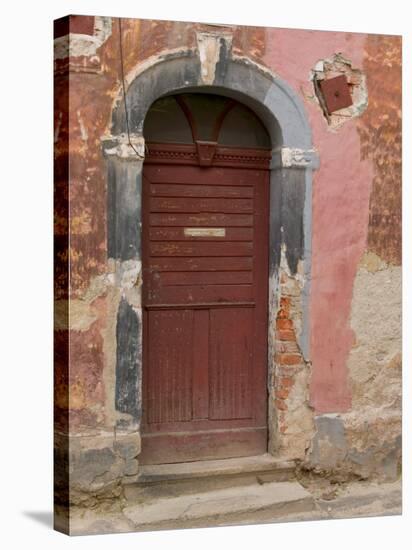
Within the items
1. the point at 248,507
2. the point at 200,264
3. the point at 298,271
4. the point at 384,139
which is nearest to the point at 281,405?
the point at 248,507

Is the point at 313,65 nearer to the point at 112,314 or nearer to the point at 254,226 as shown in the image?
the point at 254,226

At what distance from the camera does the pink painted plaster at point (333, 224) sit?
7.71 m

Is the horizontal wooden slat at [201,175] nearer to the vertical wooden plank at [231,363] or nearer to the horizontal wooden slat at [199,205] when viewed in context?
the horizontal wooden slat at [199,205]

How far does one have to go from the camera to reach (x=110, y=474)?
721cm

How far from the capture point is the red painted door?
25.0 feet

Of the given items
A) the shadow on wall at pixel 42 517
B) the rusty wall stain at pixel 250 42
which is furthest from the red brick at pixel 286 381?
the rusty wall stain at pixel 250 42

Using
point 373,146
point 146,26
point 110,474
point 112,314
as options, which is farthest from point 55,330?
point 373,146

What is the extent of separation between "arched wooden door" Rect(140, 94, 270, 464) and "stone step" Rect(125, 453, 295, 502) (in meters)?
0.12

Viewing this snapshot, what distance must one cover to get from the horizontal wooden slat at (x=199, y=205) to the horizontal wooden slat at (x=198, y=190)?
3 cm

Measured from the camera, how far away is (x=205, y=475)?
7531 millimetres

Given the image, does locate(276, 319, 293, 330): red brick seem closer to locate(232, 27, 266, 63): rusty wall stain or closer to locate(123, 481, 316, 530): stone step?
locate(123, 481, 316, 530): stone step

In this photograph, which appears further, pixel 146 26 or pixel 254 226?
pixel 254 226

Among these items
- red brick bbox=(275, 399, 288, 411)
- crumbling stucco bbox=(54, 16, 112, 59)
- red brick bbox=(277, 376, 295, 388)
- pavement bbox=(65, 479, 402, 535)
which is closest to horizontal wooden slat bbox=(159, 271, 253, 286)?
red brick bbox=(277, 376, 295, 388)

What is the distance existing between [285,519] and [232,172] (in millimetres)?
2346
